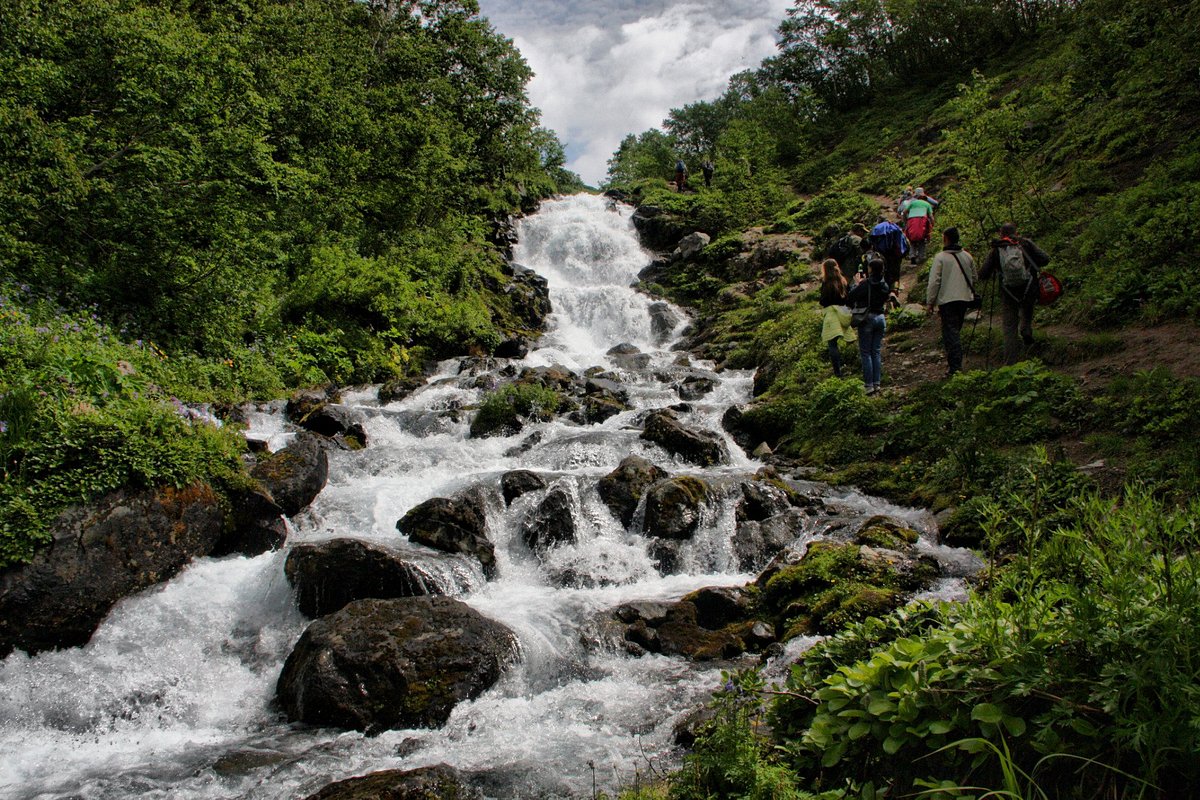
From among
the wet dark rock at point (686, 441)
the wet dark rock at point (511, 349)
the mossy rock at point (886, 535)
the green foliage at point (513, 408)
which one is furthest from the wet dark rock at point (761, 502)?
the wet dark rock at point (511, 349)

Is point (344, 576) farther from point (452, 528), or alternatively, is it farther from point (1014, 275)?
point (1014, 275)

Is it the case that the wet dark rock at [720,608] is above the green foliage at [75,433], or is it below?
below

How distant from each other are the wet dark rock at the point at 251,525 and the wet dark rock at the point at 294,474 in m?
0.50

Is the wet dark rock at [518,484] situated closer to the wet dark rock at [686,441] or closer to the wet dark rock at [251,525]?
the wet dark rock at [686,441]

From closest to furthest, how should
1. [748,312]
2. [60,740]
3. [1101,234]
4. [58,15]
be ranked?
[60,740] → [1101,234] → [58,15] → [748,312]

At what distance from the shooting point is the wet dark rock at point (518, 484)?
10055 millimetres

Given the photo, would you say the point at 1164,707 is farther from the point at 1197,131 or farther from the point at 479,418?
the point at 1197,131

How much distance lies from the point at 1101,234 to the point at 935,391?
404 cm

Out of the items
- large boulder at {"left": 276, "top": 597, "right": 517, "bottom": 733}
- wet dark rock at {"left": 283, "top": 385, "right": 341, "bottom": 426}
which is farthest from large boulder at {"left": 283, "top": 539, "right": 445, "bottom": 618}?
wet dark rock at {"left": 283, "top": 385, "right": 341, "bottom": 426}

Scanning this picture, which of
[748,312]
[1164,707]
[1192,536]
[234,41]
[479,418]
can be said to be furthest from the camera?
[748,312]

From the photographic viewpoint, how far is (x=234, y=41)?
1539 centimetres

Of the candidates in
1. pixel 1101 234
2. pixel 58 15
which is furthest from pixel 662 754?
pixel 58 15

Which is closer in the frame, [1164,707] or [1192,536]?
[1164,707]

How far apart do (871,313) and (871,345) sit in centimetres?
62
